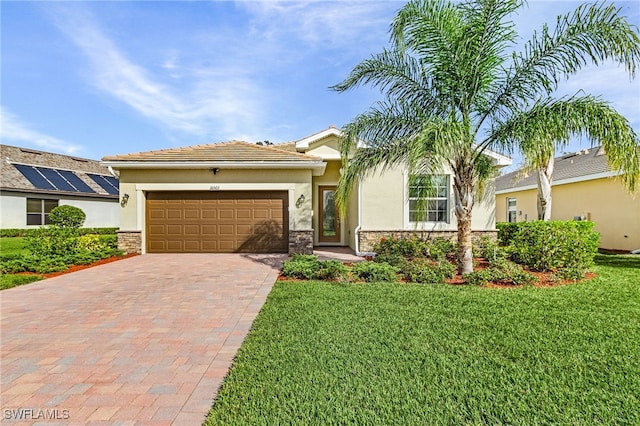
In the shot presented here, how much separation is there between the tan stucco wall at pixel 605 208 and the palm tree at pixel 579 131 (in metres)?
7.95

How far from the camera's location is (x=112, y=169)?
1274cm

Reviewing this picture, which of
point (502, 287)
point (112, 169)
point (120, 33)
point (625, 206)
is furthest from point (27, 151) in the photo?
point (625, 206)

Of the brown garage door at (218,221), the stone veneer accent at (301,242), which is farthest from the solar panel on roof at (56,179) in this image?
the stone veneer accent at (301,242)

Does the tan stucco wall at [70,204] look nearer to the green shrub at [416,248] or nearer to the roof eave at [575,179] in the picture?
the green shrub at [416,248]

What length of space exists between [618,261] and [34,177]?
100 feet

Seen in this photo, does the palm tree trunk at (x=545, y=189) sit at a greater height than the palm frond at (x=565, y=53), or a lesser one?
lesser

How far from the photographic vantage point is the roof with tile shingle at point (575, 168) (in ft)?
48.8

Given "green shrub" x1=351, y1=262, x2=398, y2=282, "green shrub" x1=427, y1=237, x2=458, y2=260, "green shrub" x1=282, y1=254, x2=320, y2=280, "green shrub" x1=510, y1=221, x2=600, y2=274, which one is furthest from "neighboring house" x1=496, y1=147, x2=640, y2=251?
"green shrub" x1=282, y1=254, x2=320, y2=280

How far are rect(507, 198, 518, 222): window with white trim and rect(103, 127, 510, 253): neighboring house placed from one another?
32.2ft

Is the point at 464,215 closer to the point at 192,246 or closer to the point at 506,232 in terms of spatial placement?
the point at 506,232

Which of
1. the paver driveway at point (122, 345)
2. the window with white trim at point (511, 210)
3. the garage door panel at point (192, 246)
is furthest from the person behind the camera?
the window with white trim at point (511, 210)

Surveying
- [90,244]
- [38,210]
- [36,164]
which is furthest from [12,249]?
[36,164]

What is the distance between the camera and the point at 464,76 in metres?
7.45

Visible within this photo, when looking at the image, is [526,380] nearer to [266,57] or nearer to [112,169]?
[266,57]
